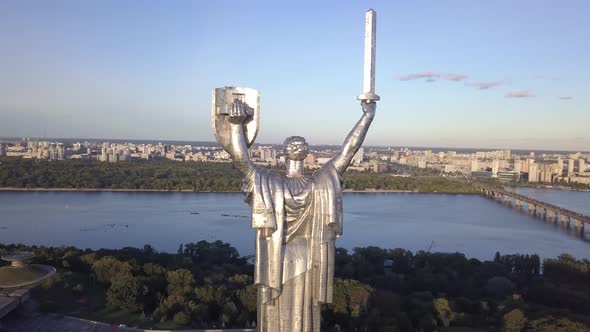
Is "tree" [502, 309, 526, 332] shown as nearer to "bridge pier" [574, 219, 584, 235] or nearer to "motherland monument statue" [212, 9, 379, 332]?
"motherland monument statue" [212, 9, 379, 332]

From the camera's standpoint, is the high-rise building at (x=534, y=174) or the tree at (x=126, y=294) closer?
the tree at (x=126, y=294)

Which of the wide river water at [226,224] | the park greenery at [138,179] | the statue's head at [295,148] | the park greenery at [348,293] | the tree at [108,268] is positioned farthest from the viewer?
the park greenery at [138,179]

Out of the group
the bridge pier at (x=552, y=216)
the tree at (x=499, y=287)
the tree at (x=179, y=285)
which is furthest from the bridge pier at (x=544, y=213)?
the tree at (x=179, y=285)

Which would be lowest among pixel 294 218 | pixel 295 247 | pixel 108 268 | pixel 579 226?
pixel 579 226

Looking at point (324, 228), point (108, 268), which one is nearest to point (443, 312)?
point (108, 268)

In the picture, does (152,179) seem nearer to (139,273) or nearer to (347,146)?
(139,273)

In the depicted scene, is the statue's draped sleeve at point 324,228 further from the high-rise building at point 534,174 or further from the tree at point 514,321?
the high-rise building at point 534,174

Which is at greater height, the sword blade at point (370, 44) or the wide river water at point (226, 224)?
the sword blade at point (370, 44)

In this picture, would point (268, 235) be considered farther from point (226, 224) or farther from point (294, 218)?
point (226, 224)
